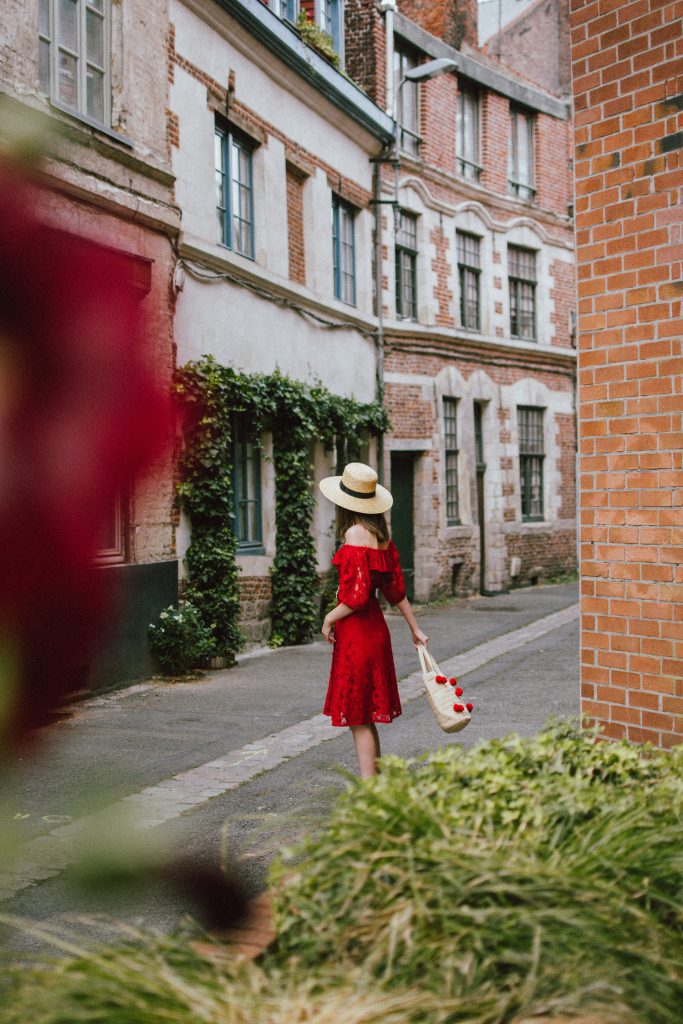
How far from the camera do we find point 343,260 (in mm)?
17188

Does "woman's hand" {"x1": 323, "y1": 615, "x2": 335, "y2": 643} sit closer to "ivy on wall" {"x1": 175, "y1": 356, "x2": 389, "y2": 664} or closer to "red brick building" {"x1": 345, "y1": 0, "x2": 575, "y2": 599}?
"ivy on wall" {"x1": 175, "y1": 356, "x2": 389, "y2": 664}

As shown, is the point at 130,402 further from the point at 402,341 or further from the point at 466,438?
the point at 466,438

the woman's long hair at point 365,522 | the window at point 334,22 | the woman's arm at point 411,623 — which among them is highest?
the window at point 334,22

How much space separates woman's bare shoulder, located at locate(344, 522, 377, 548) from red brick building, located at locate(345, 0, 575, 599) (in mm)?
11920

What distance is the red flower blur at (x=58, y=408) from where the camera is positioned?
53 centimetres

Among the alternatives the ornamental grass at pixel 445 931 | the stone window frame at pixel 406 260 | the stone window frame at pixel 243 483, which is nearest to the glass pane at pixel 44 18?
the ornamental grass at pixel 445 931

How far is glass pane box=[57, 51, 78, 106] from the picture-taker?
3.23ft

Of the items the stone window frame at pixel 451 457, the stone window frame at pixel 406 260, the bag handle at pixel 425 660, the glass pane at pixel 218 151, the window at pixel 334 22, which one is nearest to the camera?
the bag handle at pixel 425 660

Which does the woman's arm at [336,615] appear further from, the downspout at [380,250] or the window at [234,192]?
the downspout at [380,250]

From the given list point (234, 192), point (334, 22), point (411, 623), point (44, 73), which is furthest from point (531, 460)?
point (44, 73)

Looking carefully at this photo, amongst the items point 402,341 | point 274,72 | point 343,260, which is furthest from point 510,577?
point 274,72

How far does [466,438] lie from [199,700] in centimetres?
1190

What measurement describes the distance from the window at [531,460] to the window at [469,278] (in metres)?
2.38

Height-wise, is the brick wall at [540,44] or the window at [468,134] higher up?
the brick wall at [540,44]
